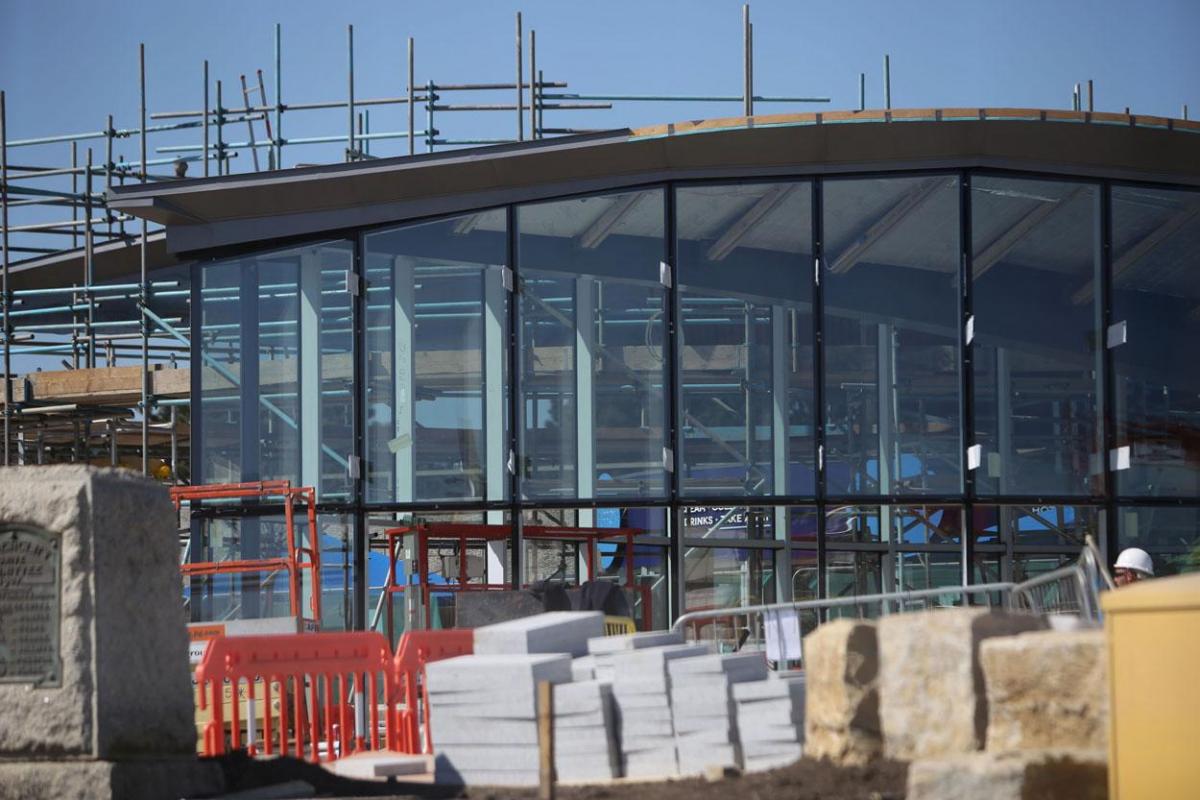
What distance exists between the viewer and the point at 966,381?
19.5m

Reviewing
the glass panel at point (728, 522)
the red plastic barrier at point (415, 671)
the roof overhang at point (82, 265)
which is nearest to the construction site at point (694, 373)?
the glass panel at point (728, 522)

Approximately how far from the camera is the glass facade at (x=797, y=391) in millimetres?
19469

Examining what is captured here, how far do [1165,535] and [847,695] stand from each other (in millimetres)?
11103

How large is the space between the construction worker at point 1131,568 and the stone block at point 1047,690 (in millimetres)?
6150

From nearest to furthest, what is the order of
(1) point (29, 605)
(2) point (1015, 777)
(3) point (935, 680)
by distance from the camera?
(2) point (1015, 777), (3) point (935, 680), (1) point (29, 605)

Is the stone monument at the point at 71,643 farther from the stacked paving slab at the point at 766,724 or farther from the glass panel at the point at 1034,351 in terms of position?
the glass panel at the point at 1034,351

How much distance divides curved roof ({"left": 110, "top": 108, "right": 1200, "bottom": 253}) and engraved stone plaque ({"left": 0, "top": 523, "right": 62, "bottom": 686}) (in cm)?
1001

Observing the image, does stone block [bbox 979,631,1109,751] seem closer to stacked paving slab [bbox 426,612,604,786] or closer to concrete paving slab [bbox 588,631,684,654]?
stacked paving slab [bbox 426,612,604,786]

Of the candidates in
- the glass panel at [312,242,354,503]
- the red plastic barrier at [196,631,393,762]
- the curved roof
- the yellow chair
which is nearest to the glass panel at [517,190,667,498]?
the curved roof

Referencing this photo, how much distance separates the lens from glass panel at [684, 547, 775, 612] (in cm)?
1986

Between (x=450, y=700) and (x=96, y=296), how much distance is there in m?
16.9

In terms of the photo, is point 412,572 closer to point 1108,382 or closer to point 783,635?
point 783,635

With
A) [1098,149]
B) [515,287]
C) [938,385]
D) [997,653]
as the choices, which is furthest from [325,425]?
[997,653]

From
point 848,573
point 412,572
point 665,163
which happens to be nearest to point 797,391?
point 848,573
